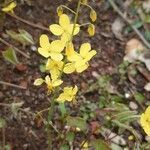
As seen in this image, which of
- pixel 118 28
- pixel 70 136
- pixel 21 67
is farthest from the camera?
pixel 118 28

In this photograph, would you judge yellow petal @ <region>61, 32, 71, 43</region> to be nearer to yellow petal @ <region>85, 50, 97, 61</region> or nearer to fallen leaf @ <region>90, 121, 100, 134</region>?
yellow petal @ <region>85, 50, 97, 61</region>

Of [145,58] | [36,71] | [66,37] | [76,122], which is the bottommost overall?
[76,122]

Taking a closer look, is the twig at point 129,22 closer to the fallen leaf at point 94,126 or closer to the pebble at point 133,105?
the pebble at point 133,105

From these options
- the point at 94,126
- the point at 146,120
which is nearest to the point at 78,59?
the point at 146,120

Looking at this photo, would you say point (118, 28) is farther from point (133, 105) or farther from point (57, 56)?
point (57, 56)

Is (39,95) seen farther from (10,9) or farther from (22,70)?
(10,9)

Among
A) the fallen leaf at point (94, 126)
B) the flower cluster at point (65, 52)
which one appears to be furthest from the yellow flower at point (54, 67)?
the fallen leaf at point (94, 126)

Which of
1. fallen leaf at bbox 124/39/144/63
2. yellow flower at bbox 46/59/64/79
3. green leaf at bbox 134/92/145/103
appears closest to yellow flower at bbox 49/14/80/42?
yellow flower at bbox 46/59/64/79
